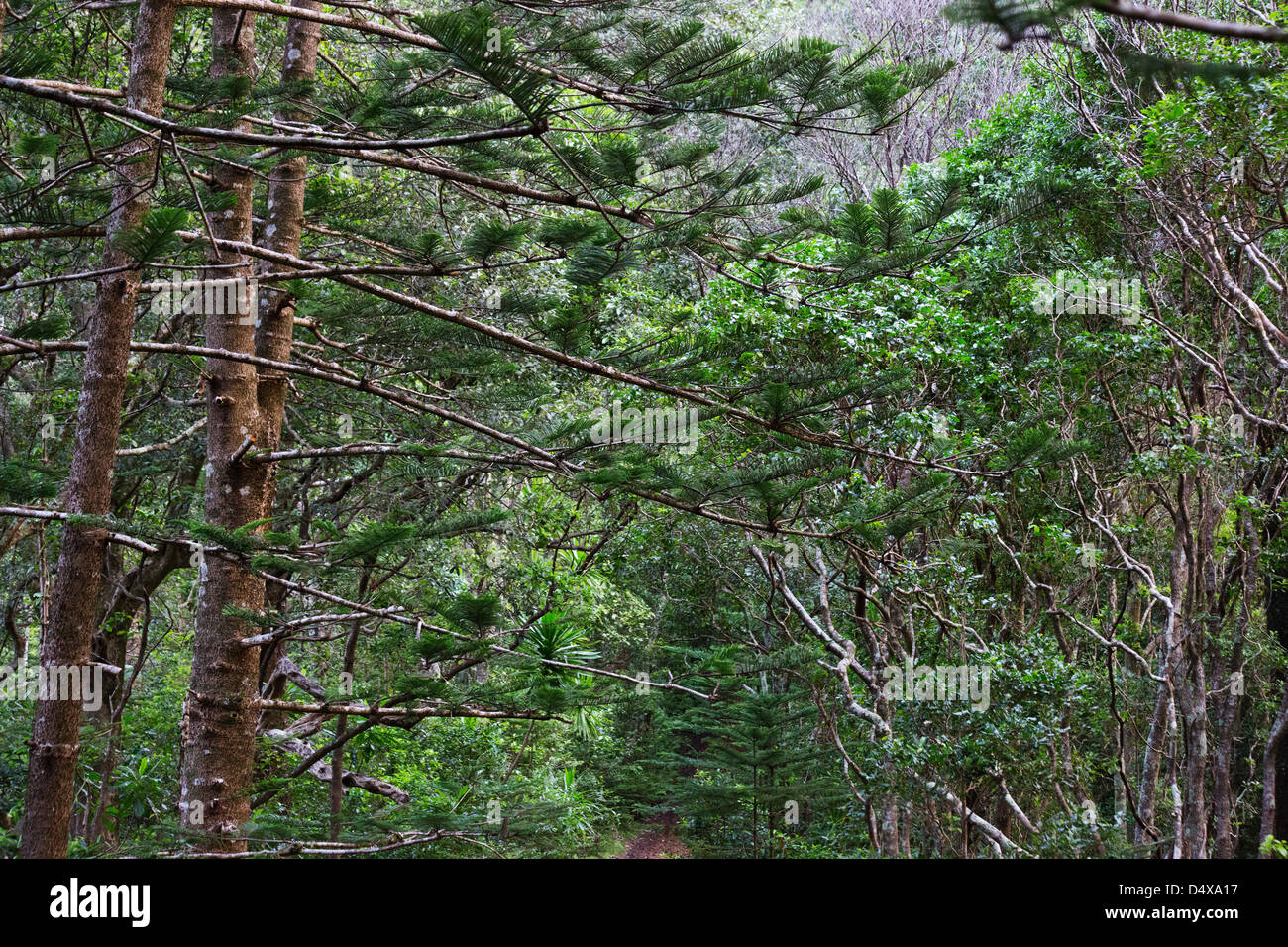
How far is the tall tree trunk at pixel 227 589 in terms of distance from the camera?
331 centimetres

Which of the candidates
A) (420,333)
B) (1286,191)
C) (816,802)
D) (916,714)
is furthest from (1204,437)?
(816,802)

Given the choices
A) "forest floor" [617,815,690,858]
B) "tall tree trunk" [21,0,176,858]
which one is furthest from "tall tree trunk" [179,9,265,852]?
"forest floor" [617,815,690,858]

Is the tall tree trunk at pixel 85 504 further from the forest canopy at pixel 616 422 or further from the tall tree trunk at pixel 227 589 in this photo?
the tall tree trunk at pixel 227 589

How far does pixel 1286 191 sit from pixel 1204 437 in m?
1.57

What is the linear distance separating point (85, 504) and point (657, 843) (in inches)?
497

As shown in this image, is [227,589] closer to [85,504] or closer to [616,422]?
[85,504]

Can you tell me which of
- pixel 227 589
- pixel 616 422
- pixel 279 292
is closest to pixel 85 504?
pixel 227 589

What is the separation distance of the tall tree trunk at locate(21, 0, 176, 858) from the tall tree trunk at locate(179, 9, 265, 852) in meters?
0.40

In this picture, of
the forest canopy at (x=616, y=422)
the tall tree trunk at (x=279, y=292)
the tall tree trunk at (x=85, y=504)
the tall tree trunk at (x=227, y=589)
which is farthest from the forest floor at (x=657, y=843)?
the tall tree trunk at (x=85, y=504)

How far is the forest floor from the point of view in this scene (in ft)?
44.4

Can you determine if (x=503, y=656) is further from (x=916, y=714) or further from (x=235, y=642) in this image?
(x=916, y=714)

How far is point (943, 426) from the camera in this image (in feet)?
19.6

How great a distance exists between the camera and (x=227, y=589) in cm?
339
